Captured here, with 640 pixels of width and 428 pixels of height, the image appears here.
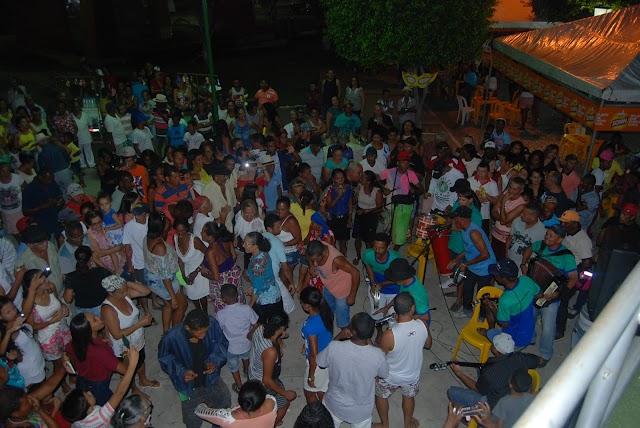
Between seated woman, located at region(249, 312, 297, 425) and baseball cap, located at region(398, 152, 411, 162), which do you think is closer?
seated woman, located at region(249, 312, 297, 425)

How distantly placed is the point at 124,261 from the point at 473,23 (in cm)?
884

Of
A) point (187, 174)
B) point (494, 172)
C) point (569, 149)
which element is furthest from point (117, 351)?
point (569, 149)

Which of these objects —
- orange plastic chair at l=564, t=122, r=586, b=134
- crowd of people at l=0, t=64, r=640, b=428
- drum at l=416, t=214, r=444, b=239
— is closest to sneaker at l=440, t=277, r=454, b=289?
crowd of people at l=0, t=64, r=640, b=428

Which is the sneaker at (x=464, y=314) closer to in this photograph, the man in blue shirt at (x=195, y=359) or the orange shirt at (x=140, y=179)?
the man in blue shirt at (x=195, y=359)

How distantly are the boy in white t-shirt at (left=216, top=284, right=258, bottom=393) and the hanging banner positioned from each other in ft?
21.5

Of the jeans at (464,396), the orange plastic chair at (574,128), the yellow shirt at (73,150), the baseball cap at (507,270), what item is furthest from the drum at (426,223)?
the orange plastic chair at (574,128)

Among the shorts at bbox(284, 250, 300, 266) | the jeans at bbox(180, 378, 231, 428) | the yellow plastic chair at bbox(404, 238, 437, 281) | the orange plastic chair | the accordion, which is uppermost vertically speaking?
the accordion

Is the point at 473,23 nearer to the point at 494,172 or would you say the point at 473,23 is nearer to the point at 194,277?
the point at 494,172

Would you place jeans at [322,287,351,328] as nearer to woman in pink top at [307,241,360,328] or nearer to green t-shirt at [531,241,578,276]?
woman in pink top at [307,241,360,328]

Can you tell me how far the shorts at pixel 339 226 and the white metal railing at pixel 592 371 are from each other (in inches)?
275

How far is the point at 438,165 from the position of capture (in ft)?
27.6

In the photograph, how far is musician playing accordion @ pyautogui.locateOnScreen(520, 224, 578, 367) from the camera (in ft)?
18.9

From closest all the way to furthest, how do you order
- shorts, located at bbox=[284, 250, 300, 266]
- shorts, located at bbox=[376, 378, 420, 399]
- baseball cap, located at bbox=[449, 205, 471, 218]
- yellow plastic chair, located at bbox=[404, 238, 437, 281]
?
shorts, located at bbox=[376, 378, 420, 399] < baseball cap, located at bbox=[449, 205, 471, 218] < shorts, located at bbox=[284, 250, 300, 266] < yellow plastic chair, located at bbox=[404, 238, 437, 281]

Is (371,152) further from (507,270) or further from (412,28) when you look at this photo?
(412,28)
